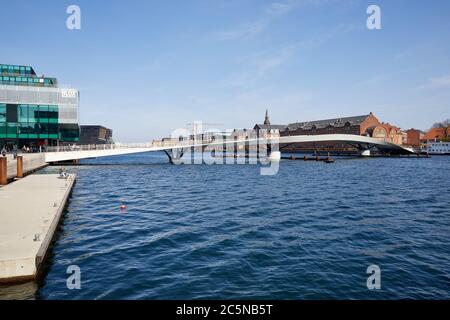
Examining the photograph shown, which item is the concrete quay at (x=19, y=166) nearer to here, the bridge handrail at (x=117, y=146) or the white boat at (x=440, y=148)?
the bridge handrail at (x=117, y=146)

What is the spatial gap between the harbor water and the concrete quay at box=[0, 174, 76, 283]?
1.87ft

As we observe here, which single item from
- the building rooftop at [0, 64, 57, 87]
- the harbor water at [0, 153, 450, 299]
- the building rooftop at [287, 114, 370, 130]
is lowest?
the harbor water at [0, 153, 450, 299]

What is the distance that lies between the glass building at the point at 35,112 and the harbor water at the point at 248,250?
182 ft

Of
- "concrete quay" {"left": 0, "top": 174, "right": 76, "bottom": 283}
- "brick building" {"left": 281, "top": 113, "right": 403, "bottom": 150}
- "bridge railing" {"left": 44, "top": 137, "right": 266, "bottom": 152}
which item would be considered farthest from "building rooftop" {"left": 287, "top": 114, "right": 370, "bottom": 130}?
"concrete quay" {"left": 0, "top": 174, "right": 76, "bottom": 283}

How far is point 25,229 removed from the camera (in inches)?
515

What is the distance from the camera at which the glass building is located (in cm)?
6825

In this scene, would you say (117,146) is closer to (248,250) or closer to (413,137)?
(248,250)

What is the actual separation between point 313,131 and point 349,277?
169 m

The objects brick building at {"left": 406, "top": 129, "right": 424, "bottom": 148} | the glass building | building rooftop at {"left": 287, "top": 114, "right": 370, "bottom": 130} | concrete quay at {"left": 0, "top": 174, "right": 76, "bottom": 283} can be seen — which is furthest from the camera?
brick building at {"left": 406, "top": 129, "right": 424, "bottom": 148}

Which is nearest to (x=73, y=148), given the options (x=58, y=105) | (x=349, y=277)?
(x=58, y=105)

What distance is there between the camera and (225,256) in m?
12.8

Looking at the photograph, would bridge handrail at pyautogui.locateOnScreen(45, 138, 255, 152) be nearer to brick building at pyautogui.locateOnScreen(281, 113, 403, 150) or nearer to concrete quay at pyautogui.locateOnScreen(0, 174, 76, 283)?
concrete quay at pyautogui.locateOnScreen(0, 174, 76, 283)

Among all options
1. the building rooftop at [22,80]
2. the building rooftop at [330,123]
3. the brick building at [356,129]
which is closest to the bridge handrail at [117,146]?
the building rooftop at [22,80]
